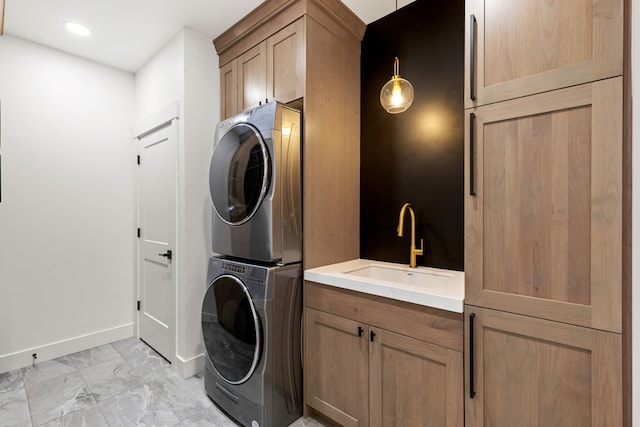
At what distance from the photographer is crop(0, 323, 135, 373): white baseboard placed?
248 cm

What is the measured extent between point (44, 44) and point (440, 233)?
3.42 metres

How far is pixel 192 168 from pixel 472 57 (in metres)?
2.00

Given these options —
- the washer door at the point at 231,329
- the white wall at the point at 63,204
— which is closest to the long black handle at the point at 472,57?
the washer door at the point at 231,329

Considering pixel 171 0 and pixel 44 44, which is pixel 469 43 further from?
pixel 44 44

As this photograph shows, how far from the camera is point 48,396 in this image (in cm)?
215

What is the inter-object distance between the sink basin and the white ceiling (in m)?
1.76

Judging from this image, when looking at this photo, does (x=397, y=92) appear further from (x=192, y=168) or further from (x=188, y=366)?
(x=188, y=366)

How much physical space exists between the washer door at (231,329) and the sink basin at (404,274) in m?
0.64

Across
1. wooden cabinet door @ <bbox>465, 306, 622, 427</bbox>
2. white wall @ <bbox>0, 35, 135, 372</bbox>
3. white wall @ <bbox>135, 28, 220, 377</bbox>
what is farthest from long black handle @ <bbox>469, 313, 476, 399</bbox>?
white wall @ <bbox>0, 35, 135, 372</bbox>

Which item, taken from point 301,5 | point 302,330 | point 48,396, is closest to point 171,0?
point 301,5

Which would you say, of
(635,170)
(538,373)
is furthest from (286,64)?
(538,373)

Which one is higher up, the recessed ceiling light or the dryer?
the recessed ceiling light

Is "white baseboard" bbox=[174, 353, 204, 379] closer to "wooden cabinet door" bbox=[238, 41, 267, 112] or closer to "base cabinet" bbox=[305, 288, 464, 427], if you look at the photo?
"base cabinet" bbox=[305, 288, 464, 427]

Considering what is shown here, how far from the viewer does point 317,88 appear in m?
1.95
